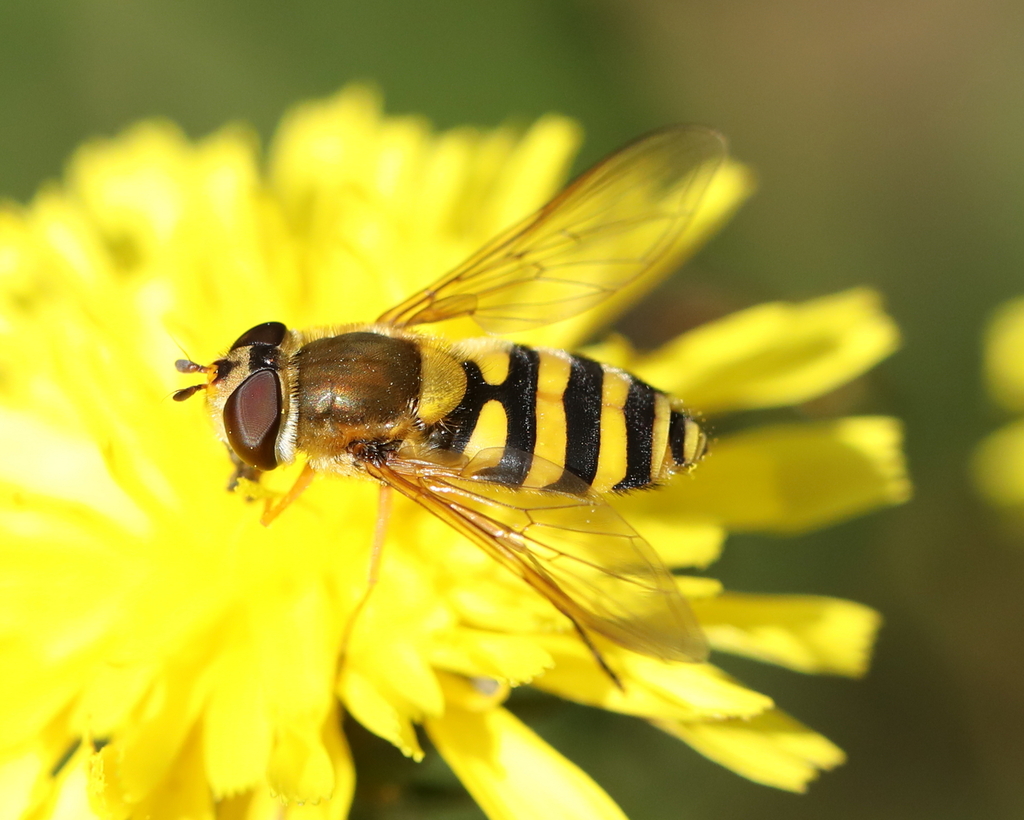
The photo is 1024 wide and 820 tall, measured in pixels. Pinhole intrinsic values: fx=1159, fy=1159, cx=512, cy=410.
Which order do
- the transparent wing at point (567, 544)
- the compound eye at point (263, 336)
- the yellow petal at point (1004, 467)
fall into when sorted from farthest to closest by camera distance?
the yellow petal at point (1004, 467)
the compound eye at point (263, 336)
the transparent wing at point (567, 544)

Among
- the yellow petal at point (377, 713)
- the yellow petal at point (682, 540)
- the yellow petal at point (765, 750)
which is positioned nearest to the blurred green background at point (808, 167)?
the yellow petal at point (765, 750)

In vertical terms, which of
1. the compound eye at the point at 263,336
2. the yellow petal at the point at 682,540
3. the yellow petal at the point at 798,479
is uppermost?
the yellow petal at the point at 798,479

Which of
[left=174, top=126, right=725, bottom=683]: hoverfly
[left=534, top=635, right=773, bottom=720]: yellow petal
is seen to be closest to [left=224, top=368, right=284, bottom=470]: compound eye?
[left=174, top=126, right=725, bottom=683]: hoverfly

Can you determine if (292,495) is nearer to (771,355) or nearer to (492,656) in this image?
(492,656)

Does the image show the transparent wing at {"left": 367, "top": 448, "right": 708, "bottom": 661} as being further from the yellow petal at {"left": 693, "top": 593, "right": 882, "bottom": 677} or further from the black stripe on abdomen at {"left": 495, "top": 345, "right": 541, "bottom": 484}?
→ the yellow petal at {"left": 693, "top": 593, "right": 882, "bottom": 677}

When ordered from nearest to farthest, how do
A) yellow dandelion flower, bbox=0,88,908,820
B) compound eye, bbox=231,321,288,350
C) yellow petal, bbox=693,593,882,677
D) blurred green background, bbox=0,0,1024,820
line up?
yellow dandelion flower, bbox=0,88,908,820 < compound eye, bbox=231,321,288,350 < yellow petal, bbox=693,593,882,677 < blurred green background, bbox=0,0,1024,820

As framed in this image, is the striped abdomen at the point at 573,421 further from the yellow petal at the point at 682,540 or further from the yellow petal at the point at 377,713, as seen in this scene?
the yellow petal at the point at 377,713
